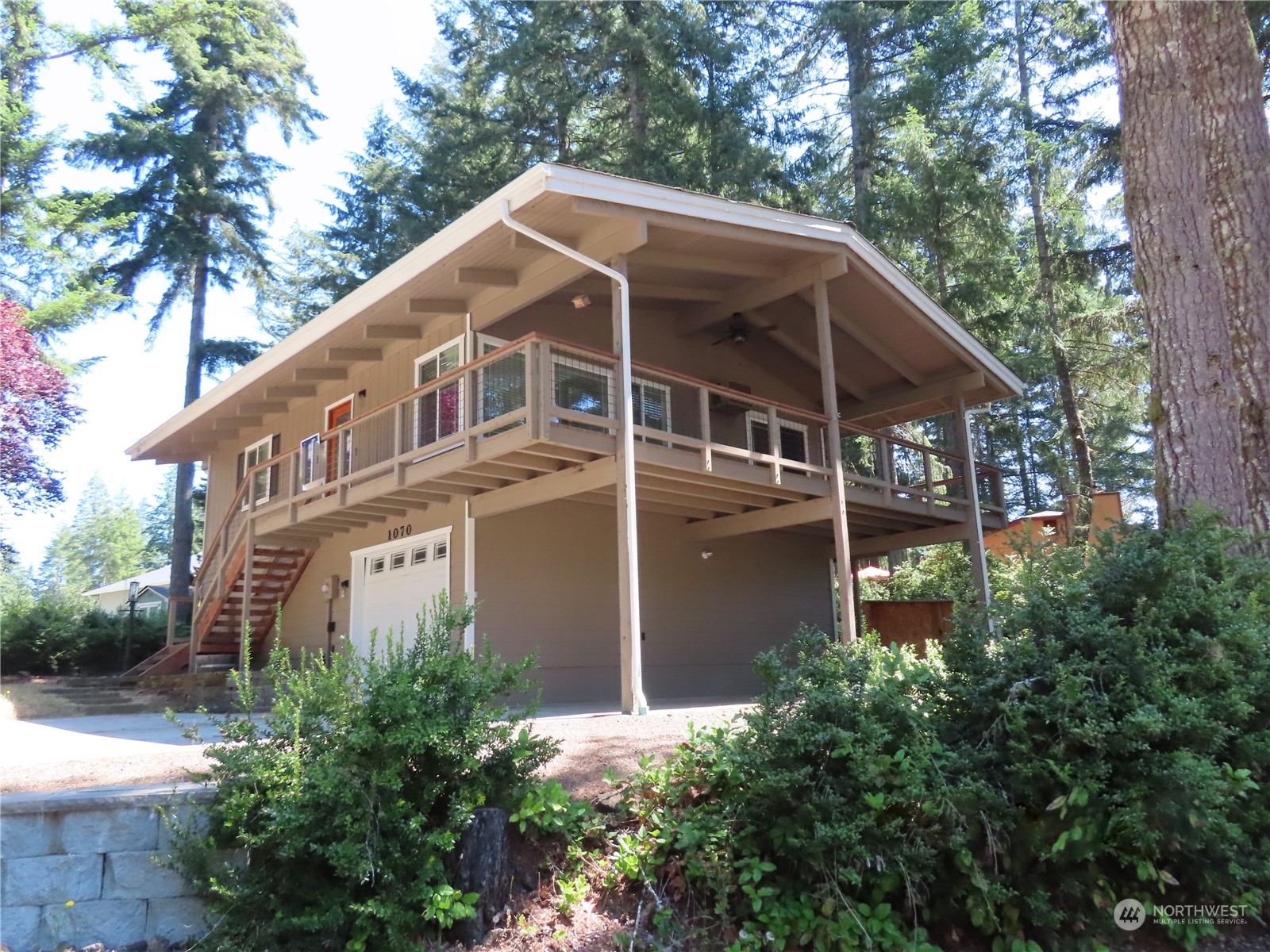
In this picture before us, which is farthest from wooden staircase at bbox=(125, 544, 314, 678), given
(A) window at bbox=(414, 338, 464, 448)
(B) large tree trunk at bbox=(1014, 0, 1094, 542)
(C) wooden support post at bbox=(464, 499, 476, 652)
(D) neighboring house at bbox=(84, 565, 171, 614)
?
(B) large tree trunk at bbox=(1014, 0, 1094, 542)

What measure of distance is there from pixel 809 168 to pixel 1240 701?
19.4 meters

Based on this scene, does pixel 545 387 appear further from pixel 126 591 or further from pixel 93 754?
pixel 126 591

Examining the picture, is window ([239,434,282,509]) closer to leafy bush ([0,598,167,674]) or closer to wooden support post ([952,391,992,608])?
leafy bush ([0,598,167,674])

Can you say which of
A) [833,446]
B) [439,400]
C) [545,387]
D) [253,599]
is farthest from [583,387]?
[253,599]

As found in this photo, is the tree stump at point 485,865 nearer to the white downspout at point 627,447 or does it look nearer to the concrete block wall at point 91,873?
the concrete block wall at point 91,873

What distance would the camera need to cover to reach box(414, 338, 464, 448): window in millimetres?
11173

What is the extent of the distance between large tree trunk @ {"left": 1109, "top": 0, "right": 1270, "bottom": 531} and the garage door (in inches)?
334

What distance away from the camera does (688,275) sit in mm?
12484

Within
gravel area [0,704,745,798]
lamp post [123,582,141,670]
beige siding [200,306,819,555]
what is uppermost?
beige siding [200,306,819,555]

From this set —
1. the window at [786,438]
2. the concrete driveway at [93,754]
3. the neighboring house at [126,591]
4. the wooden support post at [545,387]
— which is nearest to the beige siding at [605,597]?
the window at [786,438]

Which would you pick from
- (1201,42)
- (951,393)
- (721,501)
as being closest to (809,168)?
(951,393)

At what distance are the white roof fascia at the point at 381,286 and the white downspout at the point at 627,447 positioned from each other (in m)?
0.27

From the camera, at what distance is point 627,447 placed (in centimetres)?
953

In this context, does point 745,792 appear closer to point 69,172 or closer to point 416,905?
point 416,905
